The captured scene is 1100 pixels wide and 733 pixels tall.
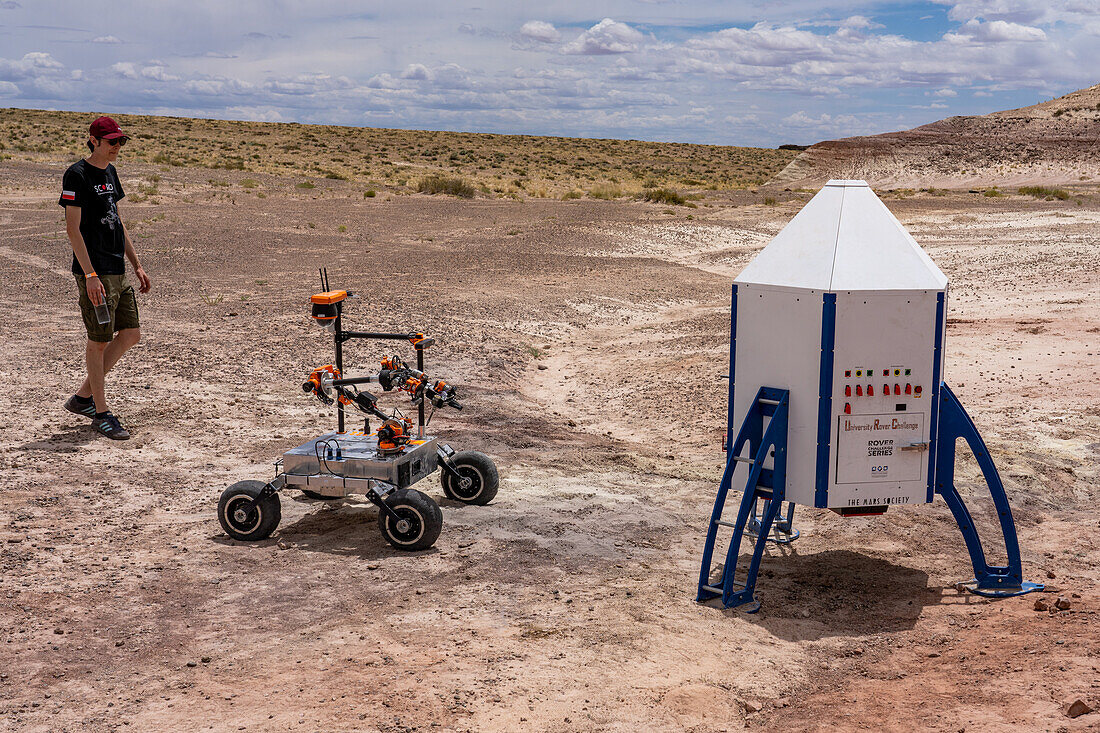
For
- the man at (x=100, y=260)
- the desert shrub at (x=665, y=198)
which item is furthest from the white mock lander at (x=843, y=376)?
the desert shrub at (x=665, y=198)

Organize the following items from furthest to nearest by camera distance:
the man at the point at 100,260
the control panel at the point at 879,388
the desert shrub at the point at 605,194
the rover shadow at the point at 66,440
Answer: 1. the desert shrub at the point at 605,194
2. the rover shadow at the point at 66,440
3. the man at the point at 100,260
4. the control panel at the point at 879,388

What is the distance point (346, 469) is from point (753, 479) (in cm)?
266

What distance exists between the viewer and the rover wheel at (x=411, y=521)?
248 inches

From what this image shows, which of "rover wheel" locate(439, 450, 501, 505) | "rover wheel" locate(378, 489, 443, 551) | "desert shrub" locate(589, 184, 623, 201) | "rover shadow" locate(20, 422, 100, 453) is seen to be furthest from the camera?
"desert shrub" locate(589, 184, 623, 201)

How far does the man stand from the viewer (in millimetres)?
8094

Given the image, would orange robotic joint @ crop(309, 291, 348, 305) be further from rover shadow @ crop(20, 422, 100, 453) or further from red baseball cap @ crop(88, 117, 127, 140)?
rover shadow @ crop(20, 422, 100, 453)

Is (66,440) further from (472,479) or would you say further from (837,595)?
(837,595)

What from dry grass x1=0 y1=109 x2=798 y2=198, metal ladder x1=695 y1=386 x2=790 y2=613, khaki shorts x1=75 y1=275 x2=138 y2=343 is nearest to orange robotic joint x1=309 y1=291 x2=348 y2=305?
metal ladder x1=695 y1=386 x2=790 y2=613

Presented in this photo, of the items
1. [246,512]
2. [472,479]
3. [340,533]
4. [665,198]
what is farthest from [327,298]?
[665,198]

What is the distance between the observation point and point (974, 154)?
52.7m

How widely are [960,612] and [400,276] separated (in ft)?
50.5

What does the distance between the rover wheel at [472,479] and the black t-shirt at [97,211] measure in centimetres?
355

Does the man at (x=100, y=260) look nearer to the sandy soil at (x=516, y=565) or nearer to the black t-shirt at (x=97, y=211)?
the black t-shirt at (x=97, y=211)

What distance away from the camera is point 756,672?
5.04m
